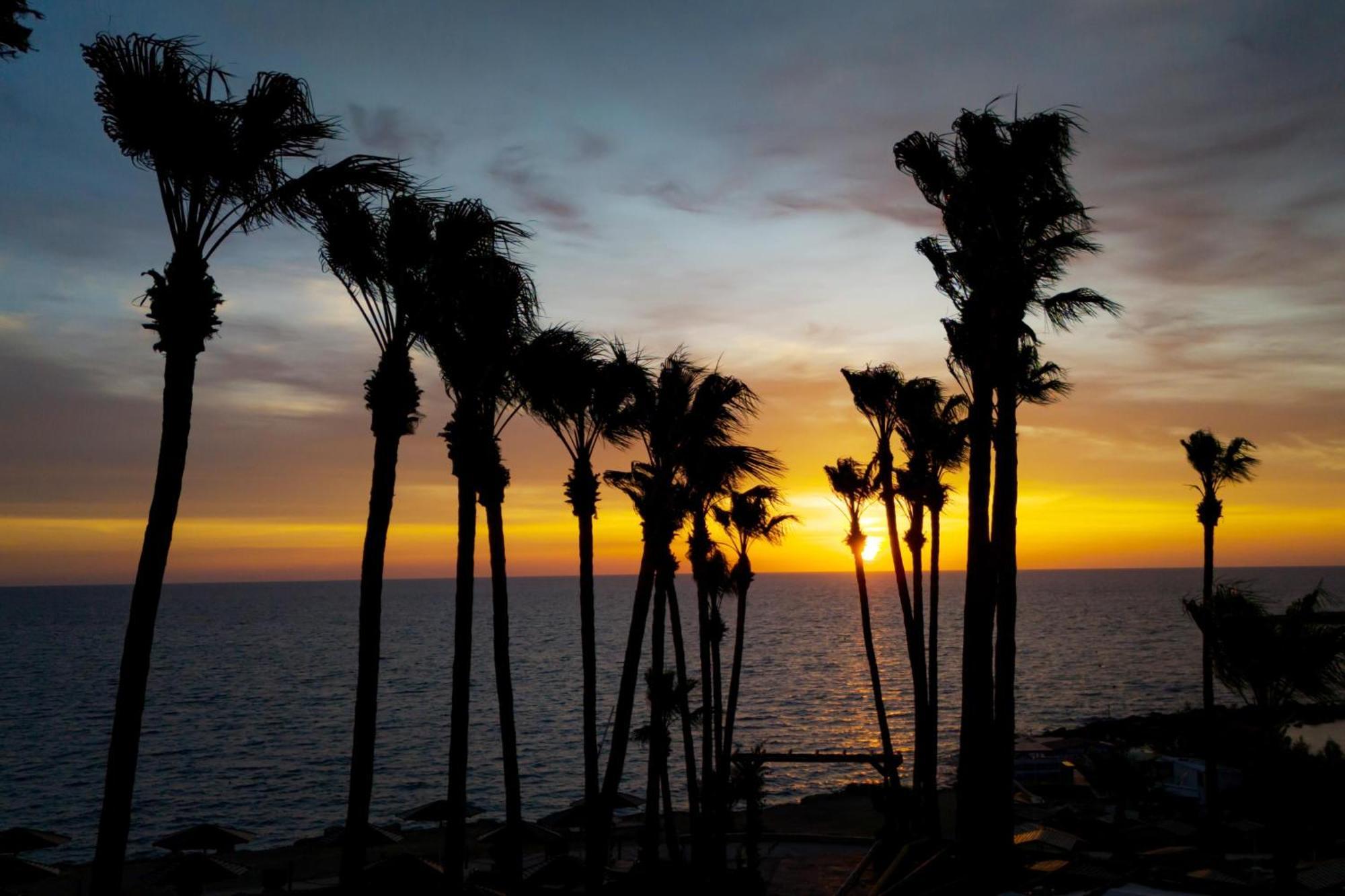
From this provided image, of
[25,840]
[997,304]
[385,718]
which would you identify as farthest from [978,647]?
[385,718]

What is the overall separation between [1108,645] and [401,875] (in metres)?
Result: 178

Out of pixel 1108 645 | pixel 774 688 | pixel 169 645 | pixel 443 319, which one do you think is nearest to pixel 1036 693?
pixel 774 688

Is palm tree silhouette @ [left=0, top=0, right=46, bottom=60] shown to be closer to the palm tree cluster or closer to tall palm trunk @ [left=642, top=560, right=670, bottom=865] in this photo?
the palm tree cluster

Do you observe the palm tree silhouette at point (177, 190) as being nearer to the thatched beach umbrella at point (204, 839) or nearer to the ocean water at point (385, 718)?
the ocean water at point (385, 718)

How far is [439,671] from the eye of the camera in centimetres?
14675

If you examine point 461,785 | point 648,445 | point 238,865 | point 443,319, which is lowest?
point 238,865

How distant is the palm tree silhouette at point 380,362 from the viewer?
16.4 m

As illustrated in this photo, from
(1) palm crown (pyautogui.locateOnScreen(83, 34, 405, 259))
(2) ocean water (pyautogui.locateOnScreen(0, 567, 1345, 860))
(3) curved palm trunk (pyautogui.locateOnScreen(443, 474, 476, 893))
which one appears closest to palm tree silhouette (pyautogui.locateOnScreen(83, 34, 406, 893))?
(1) palm crown (pyautogui.locateOnScreen(83, 34, 405, 259))

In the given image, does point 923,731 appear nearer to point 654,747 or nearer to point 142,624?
point 654,747

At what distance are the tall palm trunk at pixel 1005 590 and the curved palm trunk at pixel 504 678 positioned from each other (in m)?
11.0

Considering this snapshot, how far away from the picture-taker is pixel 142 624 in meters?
12.1

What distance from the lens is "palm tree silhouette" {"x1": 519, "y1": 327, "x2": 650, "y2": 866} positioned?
76.6ft

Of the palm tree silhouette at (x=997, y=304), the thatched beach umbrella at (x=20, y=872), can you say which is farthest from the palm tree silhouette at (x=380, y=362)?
the thatched beach umbrella at (x=20, y=872)

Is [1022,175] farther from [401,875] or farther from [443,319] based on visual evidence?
[401,875]
